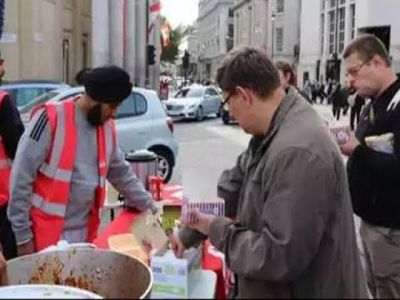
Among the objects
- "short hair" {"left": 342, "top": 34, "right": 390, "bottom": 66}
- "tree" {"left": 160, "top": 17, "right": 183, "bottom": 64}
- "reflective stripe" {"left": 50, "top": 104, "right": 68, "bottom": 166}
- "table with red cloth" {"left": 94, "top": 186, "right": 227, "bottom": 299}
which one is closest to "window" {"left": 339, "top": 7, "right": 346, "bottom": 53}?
"tree" {"left": 160, "top": 17, "right": 183, "bottom": 64}

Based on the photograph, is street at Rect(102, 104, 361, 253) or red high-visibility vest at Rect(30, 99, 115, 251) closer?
street at Rect(102, 104, 361, 253)

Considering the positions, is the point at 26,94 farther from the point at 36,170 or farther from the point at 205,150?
the point at 36,170

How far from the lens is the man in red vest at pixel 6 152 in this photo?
4.16 m

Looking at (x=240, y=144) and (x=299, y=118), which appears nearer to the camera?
(x=299, y=118)

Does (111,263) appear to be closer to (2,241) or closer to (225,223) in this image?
(225,223)

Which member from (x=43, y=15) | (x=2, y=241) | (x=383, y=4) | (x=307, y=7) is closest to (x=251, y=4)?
(x=307, y=7)

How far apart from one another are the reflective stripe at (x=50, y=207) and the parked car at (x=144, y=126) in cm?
821

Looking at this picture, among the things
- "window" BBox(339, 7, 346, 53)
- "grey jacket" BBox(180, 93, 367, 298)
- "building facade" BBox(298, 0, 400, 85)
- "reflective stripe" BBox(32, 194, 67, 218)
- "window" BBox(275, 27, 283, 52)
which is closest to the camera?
"grey jacket" BBox(180, 93, 367, 298)

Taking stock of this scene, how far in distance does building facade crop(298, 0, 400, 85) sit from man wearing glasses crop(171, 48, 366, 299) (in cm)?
5645

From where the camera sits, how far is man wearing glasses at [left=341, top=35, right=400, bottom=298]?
373cm

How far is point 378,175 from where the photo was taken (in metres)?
3.63

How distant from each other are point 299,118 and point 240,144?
61.0ft

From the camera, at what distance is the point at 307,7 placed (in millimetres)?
89312

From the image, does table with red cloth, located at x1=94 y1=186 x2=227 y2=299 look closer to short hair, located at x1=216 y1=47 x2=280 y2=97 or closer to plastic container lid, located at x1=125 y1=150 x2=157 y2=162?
plastic container lid, located at x1=125 y1=150 x2=157 y2=162
